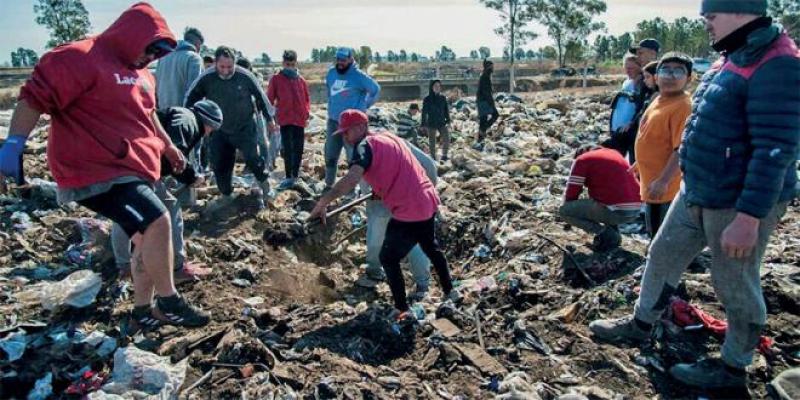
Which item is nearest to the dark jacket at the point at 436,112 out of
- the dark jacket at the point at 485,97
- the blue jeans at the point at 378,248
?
the dark jacket at the point at 485,97

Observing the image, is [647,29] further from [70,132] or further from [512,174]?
[70,132]

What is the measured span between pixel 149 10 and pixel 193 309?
1701 millimetres

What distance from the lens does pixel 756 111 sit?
7.22 feet

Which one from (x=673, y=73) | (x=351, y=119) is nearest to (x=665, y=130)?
(x=673, y=73)

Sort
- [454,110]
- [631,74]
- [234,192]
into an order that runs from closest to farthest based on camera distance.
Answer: [631,74]
[234,192]
[454,110]

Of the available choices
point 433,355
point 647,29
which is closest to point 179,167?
point 433,355

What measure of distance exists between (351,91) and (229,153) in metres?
1.61

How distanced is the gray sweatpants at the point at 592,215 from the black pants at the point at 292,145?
10.9 ft

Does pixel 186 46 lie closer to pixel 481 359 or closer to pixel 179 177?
pixel 179 177

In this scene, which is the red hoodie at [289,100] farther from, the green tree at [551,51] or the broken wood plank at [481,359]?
the green tree at [551,51]

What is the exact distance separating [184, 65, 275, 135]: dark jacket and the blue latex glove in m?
2.79

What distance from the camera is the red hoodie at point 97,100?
2.63 metres

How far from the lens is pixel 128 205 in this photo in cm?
286

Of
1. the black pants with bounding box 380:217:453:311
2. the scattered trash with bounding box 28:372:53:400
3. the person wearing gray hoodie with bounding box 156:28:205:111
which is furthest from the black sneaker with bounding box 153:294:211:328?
the person wearing gray hoodie with bounding box 156:28:205:111
